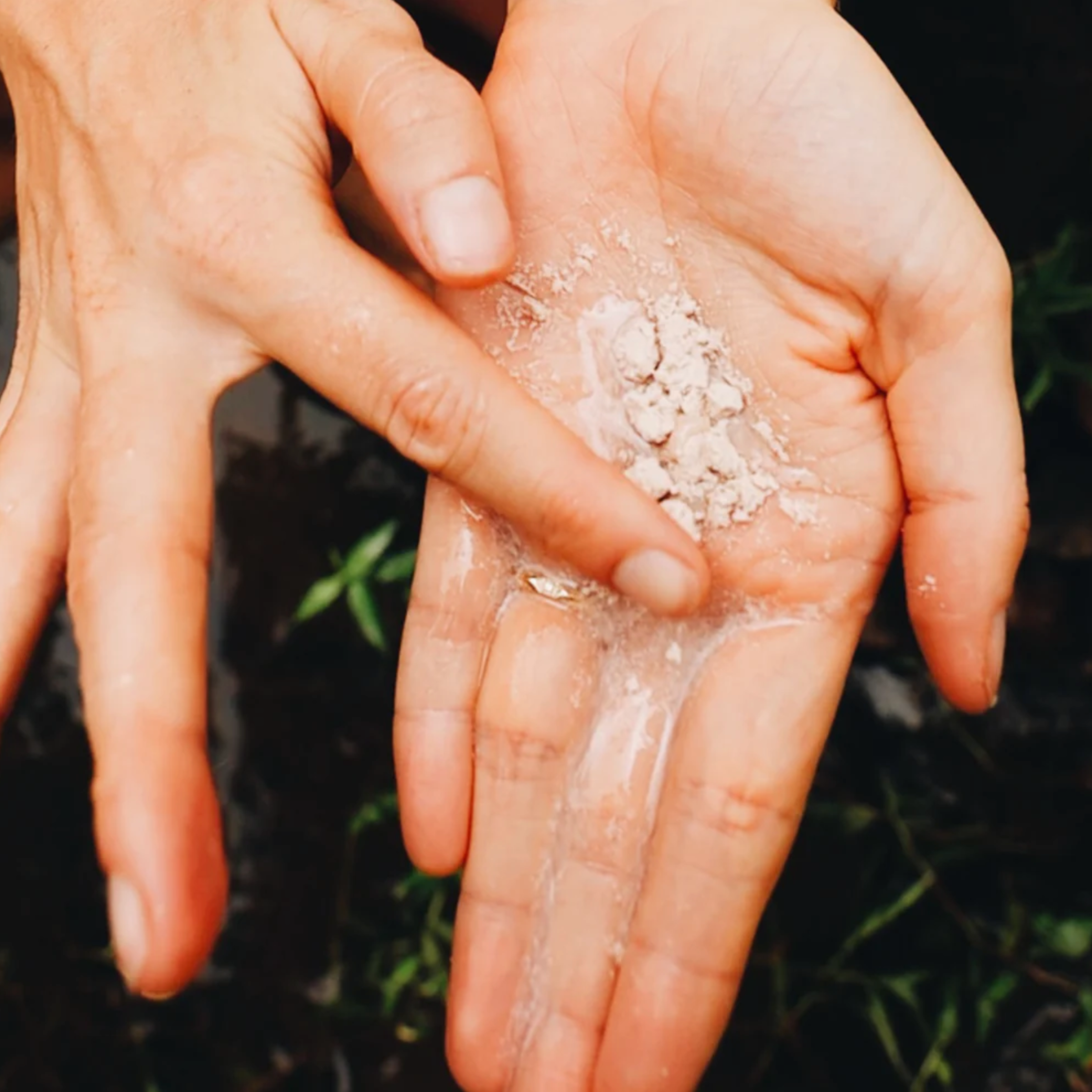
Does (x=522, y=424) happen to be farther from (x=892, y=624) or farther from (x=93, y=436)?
(x=892, y=624)

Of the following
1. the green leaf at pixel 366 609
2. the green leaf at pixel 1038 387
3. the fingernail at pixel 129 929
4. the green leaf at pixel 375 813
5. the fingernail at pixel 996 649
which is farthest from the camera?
the green leaf at pixel 375 813

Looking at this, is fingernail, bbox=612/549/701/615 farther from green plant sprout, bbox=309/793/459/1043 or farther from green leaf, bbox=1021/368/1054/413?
green plant sprout, bbox=309/793/459/1043

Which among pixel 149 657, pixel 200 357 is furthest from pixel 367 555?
pixel 149 657

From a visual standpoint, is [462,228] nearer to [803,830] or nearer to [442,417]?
[442,417]

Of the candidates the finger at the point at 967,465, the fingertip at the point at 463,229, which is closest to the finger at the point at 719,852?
the finger at the point at 967,465

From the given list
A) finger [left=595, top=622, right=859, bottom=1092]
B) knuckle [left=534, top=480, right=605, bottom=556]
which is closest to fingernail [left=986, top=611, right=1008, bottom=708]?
finger [left=595, top=622, right=859, bottom=1092]

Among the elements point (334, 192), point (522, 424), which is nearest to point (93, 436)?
point (522, 424)

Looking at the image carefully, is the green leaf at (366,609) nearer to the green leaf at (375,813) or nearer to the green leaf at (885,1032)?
the green leaf at (375,813)

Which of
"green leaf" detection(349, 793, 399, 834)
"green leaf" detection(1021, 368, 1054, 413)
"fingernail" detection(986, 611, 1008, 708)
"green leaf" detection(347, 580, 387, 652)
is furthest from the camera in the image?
"green leaf" detection(349, 793, 399, 834)
